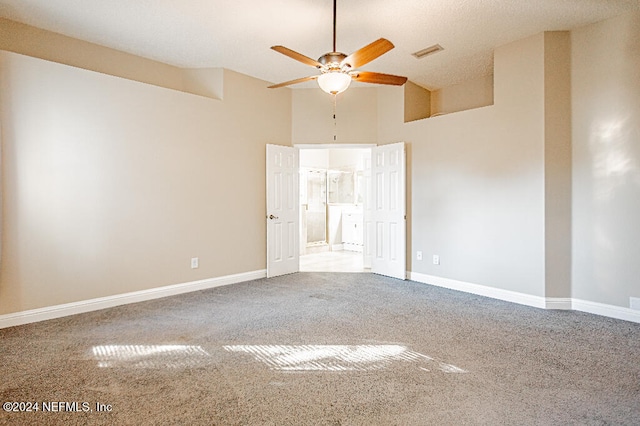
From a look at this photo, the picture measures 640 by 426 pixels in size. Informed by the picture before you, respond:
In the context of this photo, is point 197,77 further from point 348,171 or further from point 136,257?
point 348,171

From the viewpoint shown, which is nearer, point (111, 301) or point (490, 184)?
point (111, 301)

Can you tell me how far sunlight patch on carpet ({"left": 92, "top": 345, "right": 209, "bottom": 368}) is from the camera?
2.52m

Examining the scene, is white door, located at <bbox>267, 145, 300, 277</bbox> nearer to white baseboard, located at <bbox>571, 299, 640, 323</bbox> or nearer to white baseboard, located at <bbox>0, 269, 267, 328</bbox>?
white baseboard, located at <bbox>0, 269, 267, 328</bbox>

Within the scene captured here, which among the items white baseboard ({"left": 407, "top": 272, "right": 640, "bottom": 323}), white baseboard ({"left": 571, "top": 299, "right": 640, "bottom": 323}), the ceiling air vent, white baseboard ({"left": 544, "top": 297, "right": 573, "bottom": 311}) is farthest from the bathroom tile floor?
the ceiling air vent

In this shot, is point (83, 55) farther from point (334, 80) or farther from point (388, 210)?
point (388, 210)

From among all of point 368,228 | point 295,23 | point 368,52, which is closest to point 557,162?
point 368,52

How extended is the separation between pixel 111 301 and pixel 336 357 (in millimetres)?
2791

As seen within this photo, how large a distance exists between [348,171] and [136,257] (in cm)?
582

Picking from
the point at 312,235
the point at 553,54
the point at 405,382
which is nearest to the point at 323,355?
the point at 405,382

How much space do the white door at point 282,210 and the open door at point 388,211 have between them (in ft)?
4.22

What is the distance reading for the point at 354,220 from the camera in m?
8.64

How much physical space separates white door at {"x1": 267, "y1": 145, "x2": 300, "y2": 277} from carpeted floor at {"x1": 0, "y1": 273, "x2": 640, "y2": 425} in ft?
5.31

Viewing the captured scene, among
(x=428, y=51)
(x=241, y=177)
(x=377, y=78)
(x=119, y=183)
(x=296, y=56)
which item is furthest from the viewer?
(x=241, y=177)

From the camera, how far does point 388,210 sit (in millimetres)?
5617
